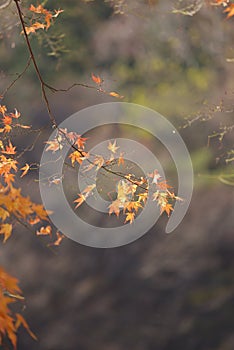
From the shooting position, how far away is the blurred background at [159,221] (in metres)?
Result: 5.06

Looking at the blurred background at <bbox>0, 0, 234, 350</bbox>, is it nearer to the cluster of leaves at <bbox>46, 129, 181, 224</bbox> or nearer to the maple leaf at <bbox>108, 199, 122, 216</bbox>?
the maple leaf at <bbox>108, 199, 122, 216</bbox>

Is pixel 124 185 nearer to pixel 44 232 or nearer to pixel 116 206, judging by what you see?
pixel 116 206

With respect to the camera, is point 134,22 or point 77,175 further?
point 134,22

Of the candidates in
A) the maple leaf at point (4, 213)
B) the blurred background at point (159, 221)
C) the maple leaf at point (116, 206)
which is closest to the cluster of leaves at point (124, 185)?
the maple leaf at point (116, 206)

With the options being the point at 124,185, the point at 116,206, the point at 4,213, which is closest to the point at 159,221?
the point at 116,206

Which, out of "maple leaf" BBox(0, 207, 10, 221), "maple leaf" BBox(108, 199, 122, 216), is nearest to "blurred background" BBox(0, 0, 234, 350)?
"maple leaf" BBox(108, 199, 122, 216)

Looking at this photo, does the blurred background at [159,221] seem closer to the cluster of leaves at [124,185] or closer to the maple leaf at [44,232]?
the maple leaf at [44,232]

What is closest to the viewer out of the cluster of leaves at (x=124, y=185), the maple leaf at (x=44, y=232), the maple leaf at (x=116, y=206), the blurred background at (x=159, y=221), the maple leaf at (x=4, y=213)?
the maple leaf at (x=4, y=213)

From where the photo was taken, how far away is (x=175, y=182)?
23.4 feet

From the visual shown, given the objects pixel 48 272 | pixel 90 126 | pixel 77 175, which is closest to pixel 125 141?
pixel 90 126

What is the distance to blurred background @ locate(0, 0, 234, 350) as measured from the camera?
16.6 feet

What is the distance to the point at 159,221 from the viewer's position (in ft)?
21.1

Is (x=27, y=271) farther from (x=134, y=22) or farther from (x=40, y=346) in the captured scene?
(x=134, y=22)

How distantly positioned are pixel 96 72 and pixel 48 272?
12.3 feet
